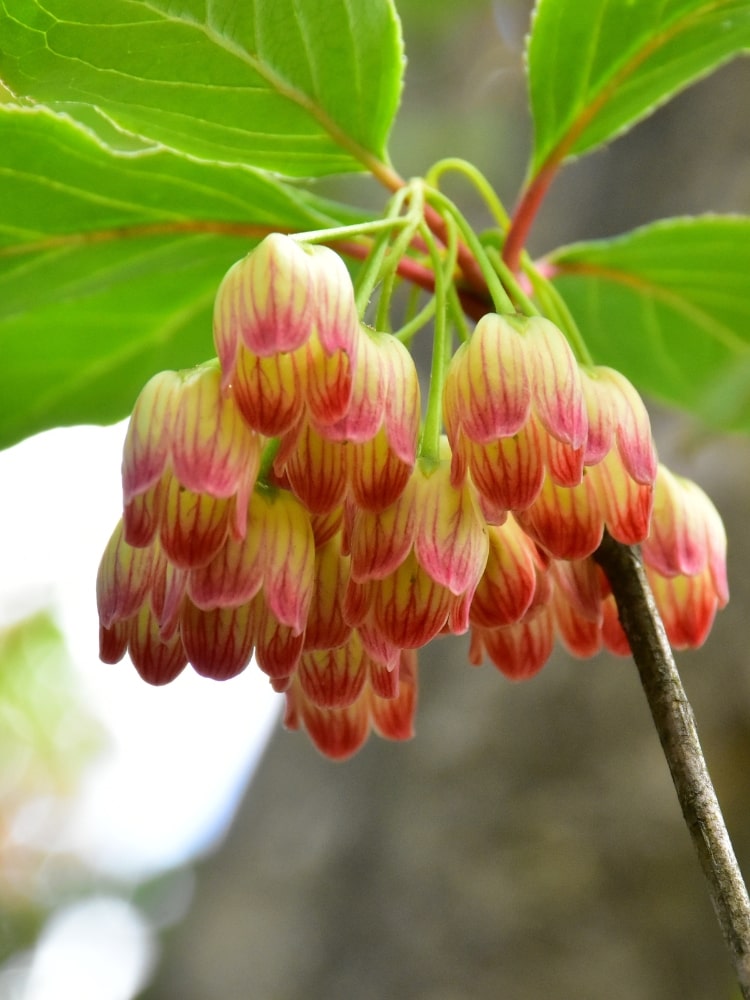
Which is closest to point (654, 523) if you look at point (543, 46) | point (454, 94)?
point (543, 46)

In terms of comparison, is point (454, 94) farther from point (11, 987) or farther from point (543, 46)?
point (11, 987)

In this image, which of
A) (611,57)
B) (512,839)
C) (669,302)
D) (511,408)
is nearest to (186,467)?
(511,408)

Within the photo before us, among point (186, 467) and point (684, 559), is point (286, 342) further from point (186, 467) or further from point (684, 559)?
point (684, 559)

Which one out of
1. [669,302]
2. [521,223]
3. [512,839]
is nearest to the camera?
[521,223]

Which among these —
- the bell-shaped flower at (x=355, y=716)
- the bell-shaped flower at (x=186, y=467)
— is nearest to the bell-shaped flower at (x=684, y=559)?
the bell-shaped flower at (x=355, y=716)

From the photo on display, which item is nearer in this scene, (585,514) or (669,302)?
(585,514)

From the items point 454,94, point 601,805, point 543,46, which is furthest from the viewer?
point 454,94
